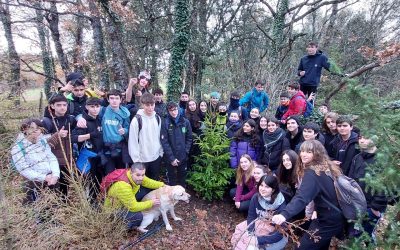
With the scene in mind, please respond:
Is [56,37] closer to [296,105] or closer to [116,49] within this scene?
[116,49]

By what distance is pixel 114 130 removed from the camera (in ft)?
16.0

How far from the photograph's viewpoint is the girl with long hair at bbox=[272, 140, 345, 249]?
3.00 meters

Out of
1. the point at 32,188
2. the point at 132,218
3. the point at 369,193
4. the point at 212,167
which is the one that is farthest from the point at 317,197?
the point at 32,188

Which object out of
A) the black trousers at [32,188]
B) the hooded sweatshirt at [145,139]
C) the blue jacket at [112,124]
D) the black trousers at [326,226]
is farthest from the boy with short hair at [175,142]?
the black trousers at [326,226]

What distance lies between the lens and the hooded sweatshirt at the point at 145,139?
16.1 ft

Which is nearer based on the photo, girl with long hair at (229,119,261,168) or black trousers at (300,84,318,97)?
girl with long hair at (229,119,261,168)

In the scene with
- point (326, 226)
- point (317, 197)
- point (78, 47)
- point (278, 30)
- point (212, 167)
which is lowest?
point (212, 167)

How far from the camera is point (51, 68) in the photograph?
14.5 meters

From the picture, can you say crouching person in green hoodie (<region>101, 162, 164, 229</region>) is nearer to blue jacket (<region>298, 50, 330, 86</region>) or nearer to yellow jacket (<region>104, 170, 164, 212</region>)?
yellow jacket (<region>104, 170, 164, 212</region>)

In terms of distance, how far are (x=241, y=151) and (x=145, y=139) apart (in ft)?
6.03

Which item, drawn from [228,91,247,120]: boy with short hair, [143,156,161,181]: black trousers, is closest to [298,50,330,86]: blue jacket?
[228,91,247,120]: boy with short hair

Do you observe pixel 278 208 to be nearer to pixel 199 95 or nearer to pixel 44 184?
pixel 44 184

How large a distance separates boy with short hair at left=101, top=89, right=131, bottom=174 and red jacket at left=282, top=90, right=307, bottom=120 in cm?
336

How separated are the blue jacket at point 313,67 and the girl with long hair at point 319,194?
4.71 m
